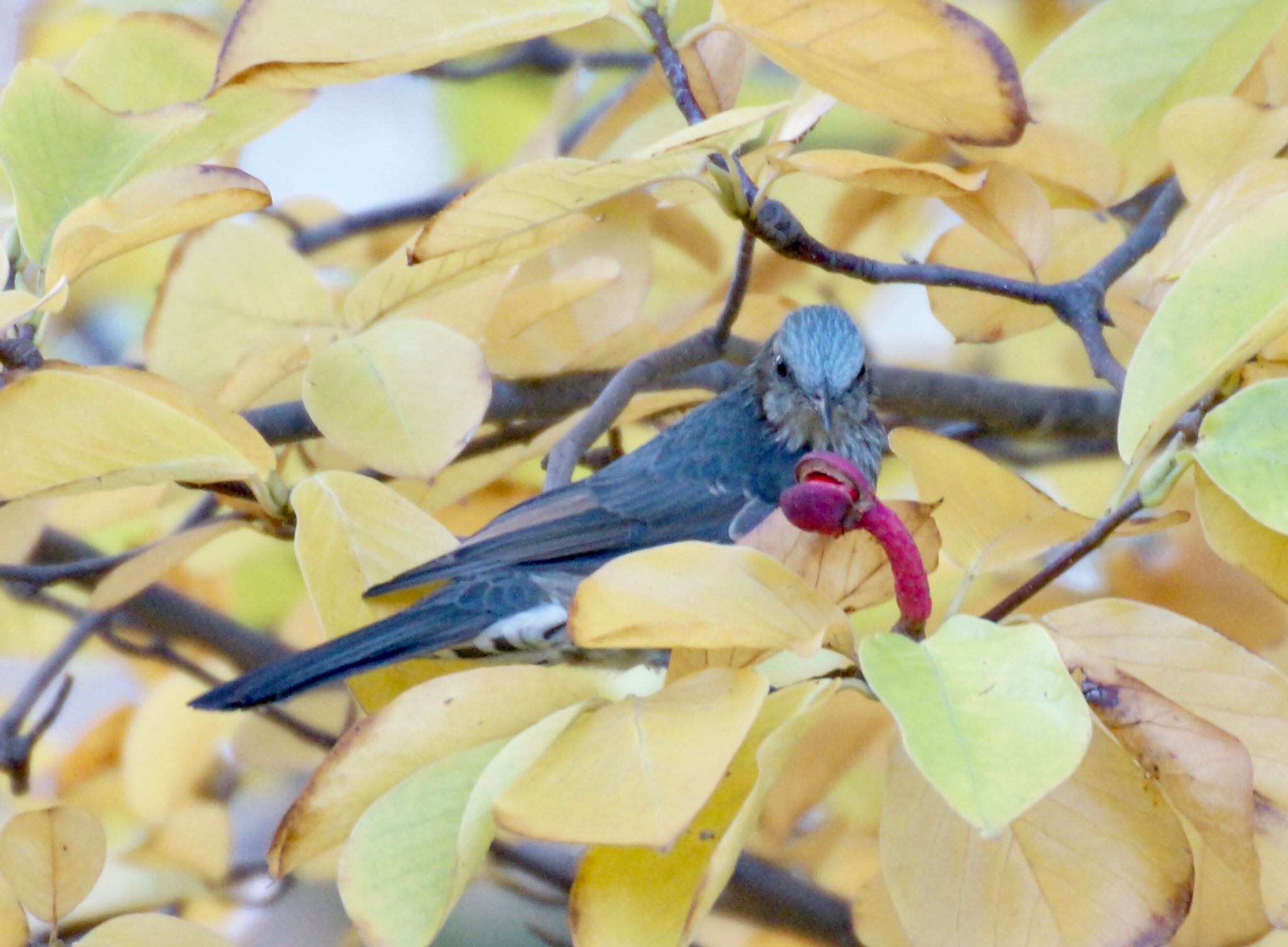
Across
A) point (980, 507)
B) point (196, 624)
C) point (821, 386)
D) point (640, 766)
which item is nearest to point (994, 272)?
point (980, 507)

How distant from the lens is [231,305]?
6.03 ft

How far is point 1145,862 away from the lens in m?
1.18

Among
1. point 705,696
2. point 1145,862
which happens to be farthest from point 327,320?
point 1145,862

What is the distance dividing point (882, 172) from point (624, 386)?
31.2 inches

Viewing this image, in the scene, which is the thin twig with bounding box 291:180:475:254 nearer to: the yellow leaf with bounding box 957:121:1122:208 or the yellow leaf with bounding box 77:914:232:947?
the yellow leaf with bounding box 957:121:1122:208

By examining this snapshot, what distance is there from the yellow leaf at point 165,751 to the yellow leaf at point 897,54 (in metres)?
1.62

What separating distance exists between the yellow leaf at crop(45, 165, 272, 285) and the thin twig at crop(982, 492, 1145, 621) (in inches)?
35.4

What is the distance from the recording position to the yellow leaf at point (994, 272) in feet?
6.93

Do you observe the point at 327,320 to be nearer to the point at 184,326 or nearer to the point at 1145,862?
the point at 184,326

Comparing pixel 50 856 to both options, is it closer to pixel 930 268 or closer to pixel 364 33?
pixel 364 33

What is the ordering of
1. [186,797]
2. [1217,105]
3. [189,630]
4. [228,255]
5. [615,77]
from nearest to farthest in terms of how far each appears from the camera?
[1217,105]
[228,255]
[186,797]
[189,630]
[615,77]

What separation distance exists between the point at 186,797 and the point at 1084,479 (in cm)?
193

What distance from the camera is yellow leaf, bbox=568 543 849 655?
1104mm

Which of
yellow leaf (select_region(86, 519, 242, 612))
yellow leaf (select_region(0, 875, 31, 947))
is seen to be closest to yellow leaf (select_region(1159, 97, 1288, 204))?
yellow leaf (select_region(86, 519, 242, 612))
